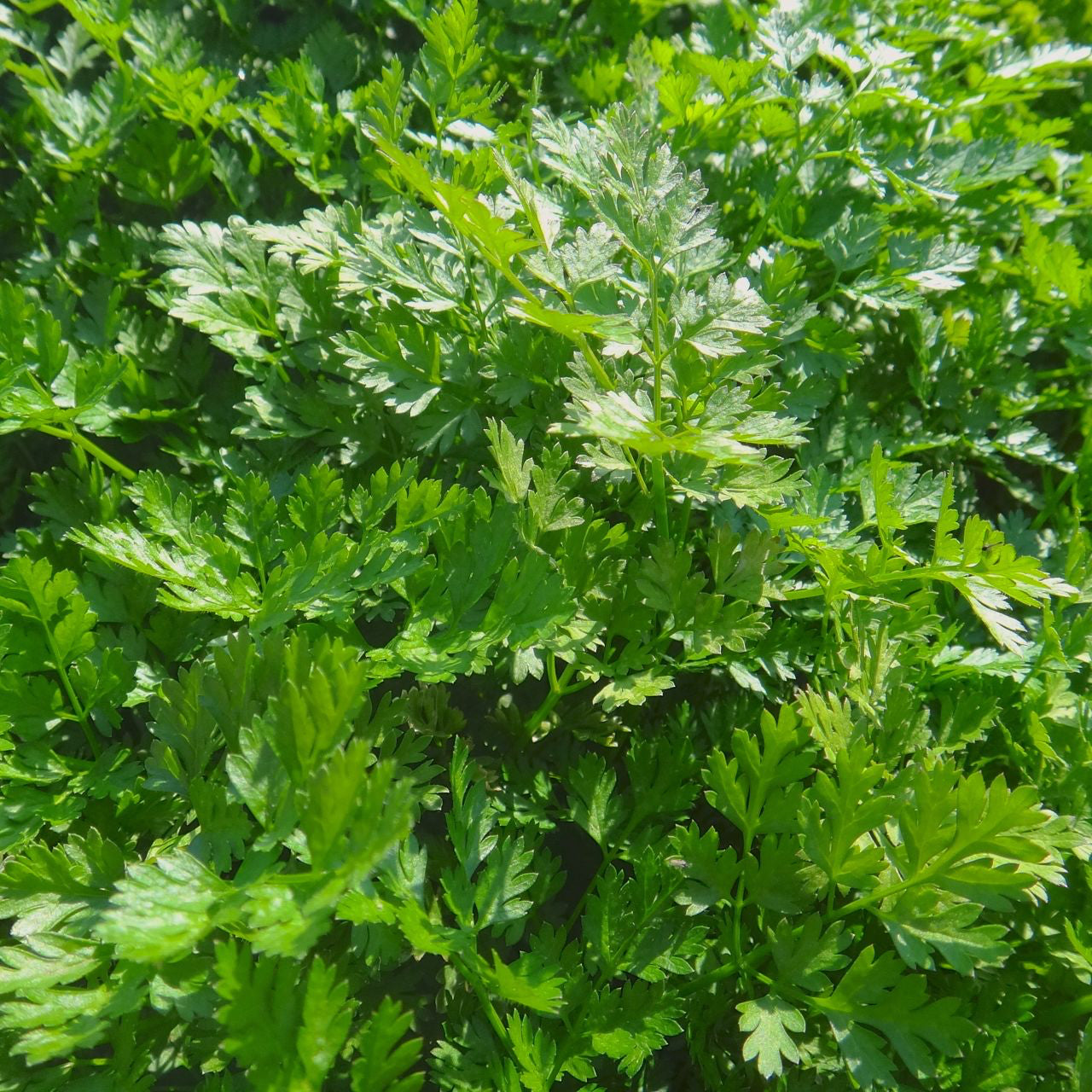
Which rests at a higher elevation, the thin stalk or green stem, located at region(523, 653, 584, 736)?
the thin stalk

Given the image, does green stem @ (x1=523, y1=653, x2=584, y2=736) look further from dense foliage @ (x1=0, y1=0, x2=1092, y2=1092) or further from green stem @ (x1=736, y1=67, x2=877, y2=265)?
green stem @ (x1=736, y1=67, x2=877, y2=265)

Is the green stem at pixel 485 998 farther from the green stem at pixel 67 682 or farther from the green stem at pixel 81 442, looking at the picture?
the green stem at pixel 81 442

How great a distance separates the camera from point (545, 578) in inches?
33.1

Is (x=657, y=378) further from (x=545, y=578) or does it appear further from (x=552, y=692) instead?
(x=552, y=692)

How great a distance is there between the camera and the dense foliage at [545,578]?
0.77 metres

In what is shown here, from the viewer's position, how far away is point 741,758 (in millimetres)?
842

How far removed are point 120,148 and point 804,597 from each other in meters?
1.08

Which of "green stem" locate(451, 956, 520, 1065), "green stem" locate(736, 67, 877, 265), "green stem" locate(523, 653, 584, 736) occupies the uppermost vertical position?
"green stem" locate(736, 67, 877, 265)

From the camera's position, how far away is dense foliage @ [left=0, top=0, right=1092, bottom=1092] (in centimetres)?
77

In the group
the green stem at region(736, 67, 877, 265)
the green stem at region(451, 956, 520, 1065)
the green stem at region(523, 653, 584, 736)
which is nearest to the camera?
the green stem at region(451, 956, 520, 1065)

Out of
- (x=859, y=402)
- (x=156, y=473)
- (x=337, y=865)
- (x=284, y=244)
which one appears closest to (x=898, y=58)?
(x=859, y=402)

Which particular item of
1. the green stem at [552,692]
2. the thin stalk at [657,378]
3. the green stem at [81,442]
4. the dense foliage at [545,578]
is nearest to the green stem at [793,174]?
the dense foliage at [545,578]

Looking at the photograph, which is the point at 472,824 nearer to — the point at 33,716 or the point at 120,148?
the point at 33,716

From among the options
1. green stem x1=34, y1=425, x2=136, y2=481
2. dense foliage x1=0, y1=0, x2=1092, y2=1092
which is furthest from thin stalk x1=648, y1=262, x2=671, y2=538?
green stem x1=34, y1=425, x2=136, y2=481
